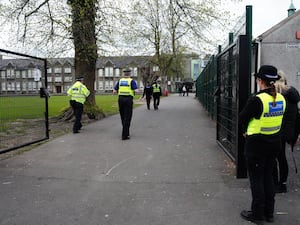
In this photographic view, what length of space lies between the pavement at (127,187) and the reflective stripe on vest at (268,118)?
984 millimetres

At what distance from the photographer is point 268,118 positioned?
3.59 meters

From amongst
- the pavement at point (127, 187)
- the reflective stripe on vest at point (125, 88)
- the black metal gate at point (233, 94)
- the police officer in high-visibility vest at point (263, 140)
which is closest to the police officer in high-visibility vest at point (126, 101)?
the reflective stripe on vest at point (125, 88)

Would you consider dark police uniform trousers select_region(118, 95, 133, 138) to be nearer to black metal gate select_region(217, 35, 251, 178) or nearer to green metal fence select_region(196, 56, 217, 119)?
green metal fence select_region(196, 56, 217, 119)

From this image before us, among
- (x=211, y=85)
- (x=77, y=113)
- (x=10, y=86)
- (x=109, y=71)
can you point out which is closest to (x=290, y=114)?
(x=10, y=86)

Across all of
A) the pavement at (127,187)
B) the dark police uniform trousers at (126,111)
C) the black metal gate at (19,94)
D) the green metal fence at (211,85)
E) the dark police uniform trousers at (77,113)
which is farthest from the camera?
the green metal fence at (211,85)

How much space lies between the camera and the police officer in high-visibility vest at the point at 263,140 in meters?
3.56

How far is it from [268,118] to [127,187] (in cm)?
226

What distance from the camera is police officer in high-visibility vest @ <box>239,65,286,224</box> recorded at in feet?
11.7

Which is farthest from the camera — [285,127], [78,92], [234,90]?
[78,92]

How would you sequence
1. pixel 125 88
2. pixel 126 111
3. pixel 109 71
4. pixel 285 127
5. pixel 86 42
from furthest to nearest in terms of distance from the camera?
pixel 109 71 → pixel 86 42 → pixel 125 88 → pixel 126 111 → pixel 285 127

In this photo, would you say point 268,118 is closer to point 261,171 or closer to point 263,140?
point 263,140

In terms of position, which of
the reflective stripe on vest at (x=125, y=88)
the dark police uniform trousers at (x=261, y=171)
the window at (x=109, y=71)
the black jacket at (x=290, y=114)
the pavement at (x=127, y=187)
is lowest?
the pavement at (x=127, y=187)

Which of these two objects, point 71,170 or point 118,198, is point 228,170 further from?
point 71,170

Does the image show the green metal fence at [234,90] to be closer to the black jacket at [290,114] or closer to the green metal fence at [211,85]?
the black jacket at [290,114]
